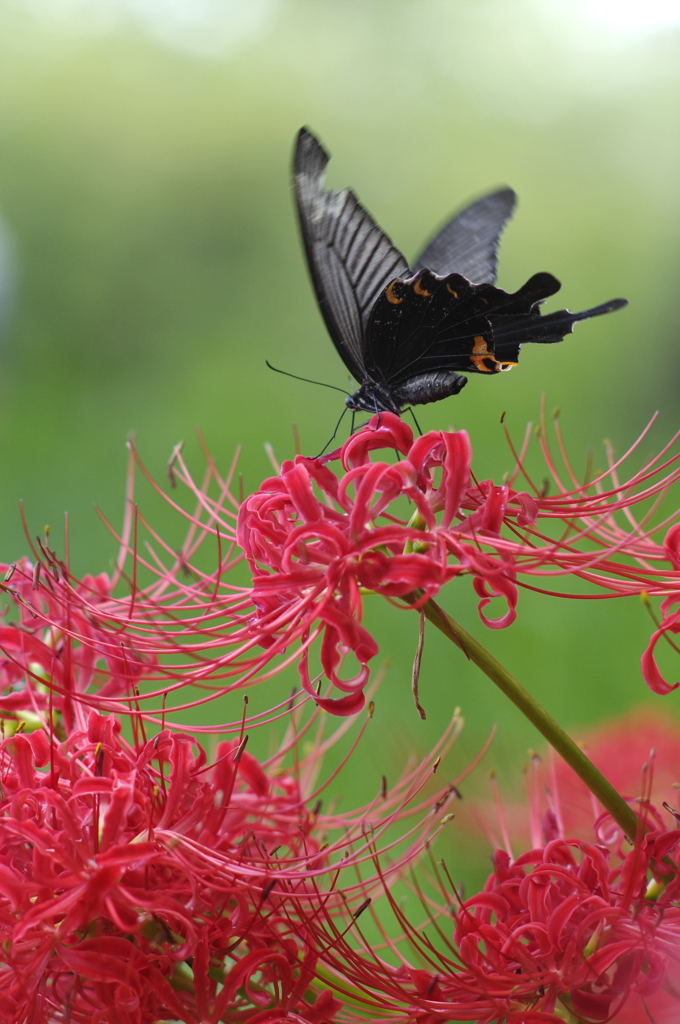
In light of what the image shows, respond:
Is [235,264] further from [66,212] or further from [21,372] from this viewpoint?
[21,372]

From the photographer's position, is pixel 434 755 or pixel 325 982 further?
pixel 434 755

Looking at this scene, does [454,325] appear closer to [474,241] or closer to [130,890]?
[474,241]

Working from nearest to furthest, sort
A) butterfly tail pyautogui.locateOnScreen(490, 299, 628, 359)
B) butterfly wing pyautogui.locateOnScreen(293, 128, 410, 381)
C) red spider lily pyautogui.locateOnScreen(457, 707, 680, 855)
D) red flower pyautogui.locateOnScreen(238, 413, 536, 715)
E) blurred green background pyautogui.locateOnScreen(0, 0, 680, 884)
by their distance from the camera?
red flower pyautogui.locateOnScreen(238, 413, 536, 715) < butterfly tail pyautogui.locateOnScreen(490, 299, 628, 359) < butterfly wing pyautogui.locateOnScreen(293, 128, 410, 381) < red spider lily pyautogui.locateOnScreen(457, 707, 680, 855) < blurred green background pyautogui.locateOnScreen(0, 0, 680, 884)

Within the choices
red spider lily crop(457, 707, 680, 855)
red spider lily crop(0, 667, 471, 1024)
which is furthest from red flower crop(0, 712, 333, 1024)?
red spider lily crop(457, 707, 680, 855)

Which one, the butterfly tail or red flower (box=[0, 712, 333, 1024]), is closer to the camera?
red flower (box=[0, 712, 333, 1024])

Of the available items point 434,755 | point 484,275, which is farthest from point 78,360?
point 434,755

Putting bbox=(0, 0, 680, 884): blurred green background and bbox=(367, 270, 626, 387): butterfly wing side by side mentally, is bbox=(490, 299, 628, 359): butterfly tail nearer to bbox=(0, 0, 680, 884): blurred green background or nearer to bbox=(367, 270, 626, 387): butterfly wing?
bbox=(367, 270, 626, 387): butterfly wing
